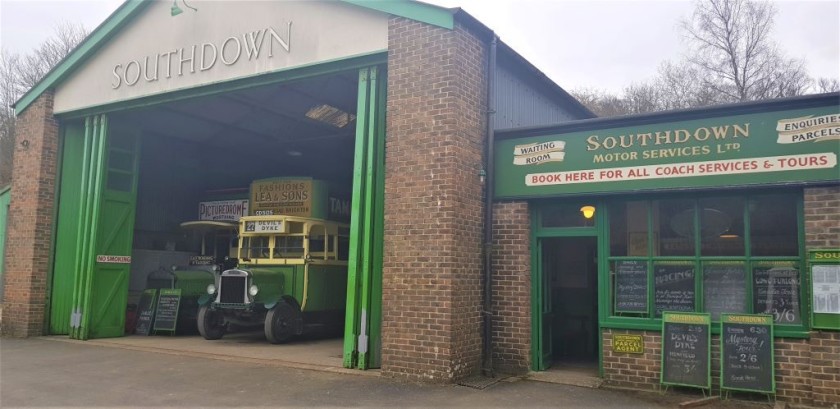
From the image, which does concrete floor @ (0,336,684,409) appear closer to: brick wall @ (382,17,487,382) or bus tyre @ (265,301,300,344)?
brick wall @ (382,17,487,382)

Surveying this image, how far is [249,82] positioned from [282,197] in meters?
4.95

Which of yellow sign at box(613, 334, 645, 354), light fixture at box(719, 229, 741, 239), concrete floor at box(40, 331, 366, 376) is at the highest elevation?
light fixture at box(719, 229, 741, 239)

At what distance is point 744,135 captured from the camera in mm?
7266

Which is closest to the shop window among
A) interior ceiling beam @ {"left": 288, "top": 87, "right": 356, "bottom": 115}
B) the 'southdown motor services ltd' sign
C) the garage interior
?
the 'southdown motor services ltd' sign

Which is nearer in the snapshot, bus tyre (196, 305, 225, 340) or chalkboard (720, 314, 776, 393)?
chalkboard (720, 314, 776, 393)

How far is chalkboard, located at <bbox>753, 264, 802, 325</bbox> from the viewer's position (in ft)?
23.0

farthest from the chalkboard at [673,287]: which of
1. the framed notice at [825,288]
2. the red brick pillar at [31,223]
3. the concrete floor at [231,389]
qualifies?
the red brick pillar at [31,223]

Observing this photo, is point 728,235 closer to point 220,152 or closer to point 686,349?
point 686,349

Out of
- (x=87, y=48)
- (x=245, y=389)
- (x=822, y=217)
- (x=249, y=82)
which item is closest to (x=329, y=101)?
(x=249, y=82)

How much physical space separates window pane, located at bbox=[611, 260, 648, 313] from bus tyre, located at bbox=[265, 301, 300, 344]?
674cm

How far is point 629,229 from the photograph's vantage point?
8.05 meters

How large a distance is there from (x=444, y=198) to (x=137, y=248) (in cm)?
1187

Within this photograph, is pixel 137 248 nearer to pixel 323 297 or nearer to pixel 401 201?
pixel 323 297

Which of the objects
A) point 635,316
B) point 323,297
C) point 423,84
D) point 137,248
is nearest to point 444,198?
point 423,84
